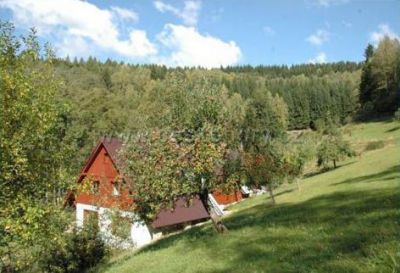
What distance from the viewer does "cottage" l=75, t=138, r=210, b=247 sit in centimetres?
3198

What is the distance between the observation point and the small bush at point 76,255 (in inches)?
1282

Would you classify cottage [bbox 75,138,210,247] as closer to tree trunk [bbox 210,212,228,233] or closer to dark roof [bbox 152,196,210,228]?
dark roof [bbox 152,196,210,228]

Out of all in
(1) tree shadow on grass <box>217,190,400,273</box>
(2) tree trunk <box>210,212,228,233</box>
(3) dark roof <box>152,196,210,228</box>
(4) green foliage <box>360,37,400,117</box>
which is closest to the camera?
(1) tree shadow on grass <box>217,190,400,273</box>

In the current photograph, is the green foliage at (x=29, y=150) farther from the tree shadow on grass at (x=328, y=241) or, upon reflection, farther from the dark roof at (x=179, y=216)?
the dark roof at (x=179, y=216)

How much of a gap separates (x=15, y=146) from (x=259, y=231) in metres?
11.5

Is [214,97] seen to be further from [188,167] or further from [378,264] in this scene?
[378,264]

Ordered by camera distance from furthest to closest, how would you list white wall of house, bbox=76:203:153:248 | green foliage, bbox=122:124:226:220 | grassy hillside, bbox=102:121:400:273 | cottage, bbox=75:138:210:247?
white wall of house, bbox=76:203:153:248 → cottage, bbox=75:138:210:247 → green foliage, bbox=122:124:226:220 → grassy hillside, bbox=102:121:400:273

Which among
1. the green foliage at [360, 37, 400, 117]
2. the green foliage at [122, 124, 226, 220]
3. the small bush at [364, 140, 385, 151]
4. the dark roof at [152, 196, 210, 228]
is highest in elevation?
the green foliage at [360, 37, 400, 117]

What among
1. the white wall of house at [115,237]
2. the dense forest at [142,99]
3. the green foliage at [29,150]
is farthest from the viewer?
the white wall of house at [115,237]

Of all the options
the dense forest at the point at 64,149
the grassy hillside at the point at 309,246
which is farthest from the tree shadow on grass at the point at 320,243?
the dense forest at the point at 64,149

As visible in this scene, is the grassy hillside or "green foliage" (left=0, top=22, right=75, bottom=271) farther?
"green foliage" (left=0, top=22, right=75, bottom=271)

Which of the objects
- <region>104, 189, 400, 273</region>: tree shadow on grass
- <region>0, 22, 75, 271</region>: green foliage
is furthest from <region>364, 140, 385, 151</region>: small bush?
<region>0, 22, 75, 271</region>: green foliage

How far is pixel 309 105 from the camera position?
606ft

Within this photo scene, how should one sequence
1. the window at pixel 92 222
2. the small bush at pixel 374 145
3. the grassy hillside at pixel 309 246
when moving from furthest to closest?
the small bush at pixel 374 145
the window at pixel 92 222
the grassy hillside at pixel 309 246
